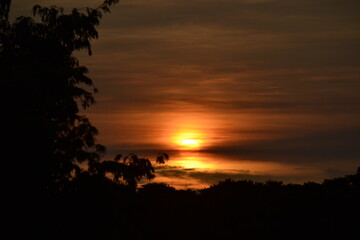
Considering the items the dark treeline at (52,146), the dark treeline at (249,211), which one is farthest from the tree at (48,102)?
the dark treeline at (249,211)

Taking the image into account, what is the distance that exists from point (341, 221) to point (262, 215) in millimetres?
4742

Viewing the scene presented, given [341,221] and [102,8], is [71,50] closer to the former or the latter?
[102,8]

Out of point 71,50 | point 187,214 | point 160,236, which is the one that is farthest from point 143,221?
point 71,50

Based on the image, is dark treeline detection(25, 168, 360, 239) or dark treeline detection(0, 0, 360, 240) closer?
dark treeline detection(0, 0, 360, 240)

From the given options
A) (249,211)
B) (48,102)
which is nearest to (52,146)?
(48,102)

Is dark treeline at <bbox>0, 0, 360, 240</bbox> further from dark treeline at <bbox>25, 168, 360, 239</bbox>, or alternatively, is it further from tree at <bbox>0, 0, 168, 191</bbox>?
dark treeline at <bbox>25, 168, 360, 239</bbox>

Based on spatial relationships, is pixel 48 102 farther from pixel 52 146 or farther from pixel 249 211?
pixel 249 211

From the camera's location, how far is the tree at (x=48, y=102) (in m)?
12.4

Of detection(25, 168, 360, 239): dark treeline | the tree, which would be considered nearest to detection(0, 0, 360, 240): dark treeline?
the tree

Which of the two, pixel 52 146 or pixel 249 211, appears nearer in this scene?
pixel 52 146

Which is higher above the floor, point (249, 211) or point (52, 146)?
point (52, 146)

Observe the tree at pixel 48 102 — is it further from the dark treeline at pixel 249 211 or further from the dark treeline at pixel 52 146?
the dark treeline at pixel 249 211

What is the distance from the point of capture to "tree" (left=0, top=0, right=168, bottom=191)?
12414mm

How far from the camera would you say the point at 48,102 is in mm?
13375
